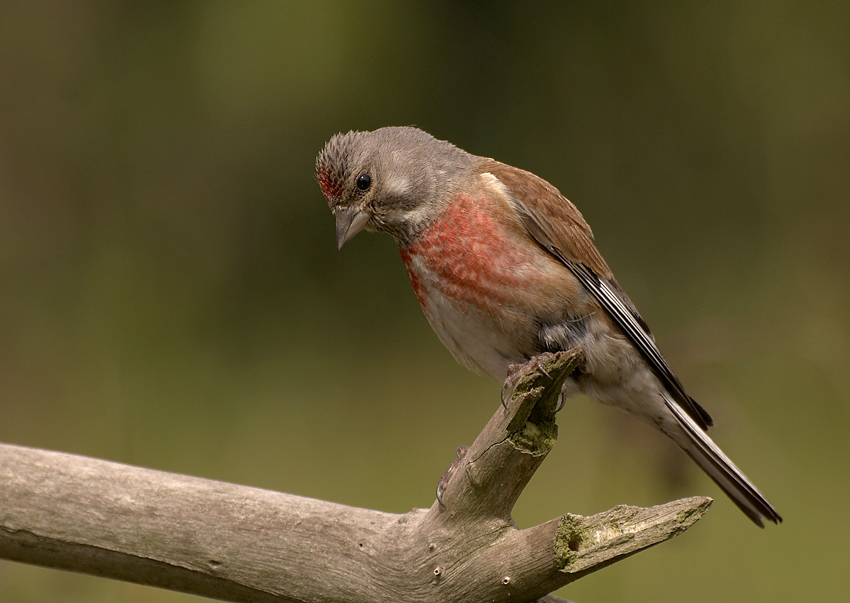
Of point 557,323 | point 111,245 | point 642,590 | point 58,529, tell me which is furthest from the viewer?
point 111,245

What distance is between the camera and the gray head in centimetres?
231

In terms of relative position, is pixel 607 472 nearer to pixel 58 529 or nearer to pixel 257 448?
pixel 58 529

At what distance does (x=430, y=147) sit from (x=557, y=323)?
24.2 inches

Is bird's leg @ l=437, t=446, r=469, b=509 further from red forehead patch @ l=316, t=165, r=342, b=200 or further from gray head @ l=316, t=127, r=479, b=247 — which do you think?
red forehead patch @ l=316, t=165, r=342, b=200

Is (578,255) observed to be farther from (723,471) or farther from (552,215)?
(723,471)

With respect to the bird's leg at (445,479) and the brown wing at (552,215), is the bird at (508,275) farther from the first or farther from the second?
the bird's leg at (445,479)

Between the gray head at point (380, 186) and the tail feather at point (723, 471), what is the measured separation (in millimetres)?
796

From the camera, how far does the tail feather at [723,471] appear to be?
2.21m

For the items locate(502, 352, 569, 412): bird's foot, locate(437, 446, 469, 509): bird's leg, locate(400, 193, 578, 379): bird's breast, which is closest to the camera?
locate(502, 352, 569, 412): bird's foot

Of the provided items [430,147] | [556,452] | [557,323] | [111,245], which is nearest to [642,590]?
[556,452]

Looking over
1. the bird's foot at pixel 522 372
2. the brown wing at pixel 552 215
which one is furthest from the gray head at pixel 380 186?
the bird's foot at pixel 522 372

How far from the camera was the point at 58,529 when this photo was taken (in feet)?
6.22

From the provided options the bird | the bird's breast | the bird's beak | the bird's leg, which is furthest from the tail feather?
the bird's beak

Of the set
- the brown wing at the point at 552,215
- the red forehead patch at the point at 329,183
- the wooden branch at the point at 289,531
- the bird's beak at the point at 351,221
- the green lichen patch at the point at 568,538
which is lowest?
the green lichen patch at the point at 568,538
